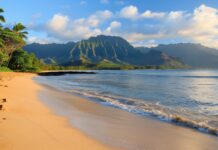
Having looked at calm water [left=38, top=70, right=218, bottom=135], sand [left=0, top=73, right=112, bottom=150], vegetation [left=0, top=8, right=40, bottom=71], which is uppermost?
vegetation [left=0, top=8, right=40, bottom=71]

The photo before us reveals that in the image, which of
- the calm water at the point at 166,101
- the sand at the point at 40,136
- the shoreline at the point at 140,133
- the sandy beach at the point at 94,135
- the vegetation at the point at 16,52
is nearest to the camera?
the sand at the point at 40,136

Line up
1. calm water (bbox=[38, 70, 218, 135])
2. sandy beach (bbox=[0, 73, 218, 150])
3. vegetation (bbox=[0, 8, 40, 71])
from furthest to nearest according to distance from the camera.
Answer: vegetation (bbox=[0, 8, 40, 71]), calm water (bbox=[38, 70, 218, 135]), sandy beach (bbox=[0, 73, 218, 150])

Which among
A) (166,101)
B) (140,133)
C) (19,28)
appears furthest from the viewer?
(19,28)

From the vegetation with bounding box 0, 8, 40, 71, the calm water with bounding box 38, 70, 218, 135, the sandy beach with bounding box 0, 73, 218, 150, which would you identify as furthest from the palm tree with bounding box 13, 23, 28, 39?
the sandy beach with bounding box 0, 73, 218, 150

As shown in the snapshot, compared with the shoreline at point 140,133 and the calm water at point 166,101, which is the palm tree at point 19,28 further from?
the shoreline at point 140,133

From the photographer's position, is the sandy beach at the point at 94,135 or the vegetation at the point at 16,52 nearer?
the sandy beach at the point at 94,135

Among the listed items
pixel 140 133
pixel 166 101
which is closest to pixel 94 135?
pixel 140 133

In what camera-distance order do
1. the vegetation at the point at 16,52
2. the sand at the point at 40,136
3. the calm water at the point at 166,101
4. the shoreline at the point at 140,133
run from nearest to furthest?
the sand at the point at 40,136, the shoreline at the point at 140,133, the calm water at the point at 166,101, the vegetation at the point at 16,52

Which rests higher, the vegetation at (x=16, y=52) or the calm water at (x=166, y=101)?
the vegetation at (x=16, y=52)

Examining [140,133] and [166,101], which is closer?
[140,133]

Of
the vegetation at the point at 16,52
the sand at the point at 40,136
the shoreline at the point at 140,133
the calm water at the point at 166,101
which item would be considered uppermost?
the vegetation at the point at 16,52

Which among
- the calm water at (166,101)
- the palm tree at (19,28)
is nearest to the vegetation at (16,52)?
the palm tree at (19,28)

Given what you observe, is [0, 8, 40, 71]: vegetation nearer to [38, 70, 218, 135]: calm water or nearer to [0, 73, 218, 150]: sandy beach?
[38, 70, 218, 135]: calm water

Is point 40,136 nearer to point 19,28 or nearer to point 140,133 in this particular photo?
point 140,133
